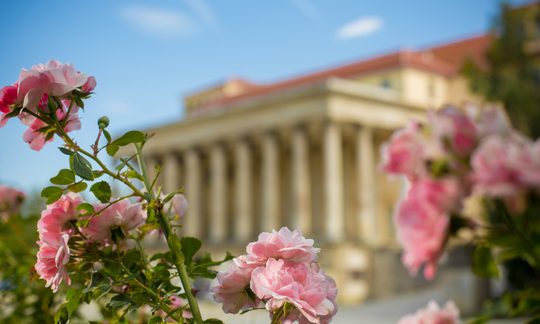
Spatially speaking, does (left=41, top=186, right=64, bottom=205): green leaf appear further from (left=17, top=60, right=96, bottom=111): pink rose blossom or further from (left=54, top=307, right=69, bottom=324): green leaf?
(left=54, top=307, right=69, bottom=324): green leaf

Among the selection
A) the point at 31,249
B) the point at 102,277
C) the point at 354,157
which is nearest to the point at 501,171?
the point at 102,277

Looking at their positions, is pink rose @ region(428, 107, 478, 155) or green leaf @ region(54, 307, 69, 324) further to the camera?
green leaf @ region(54, 307, 69, 324)

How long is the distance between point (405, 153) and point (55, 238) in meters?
1.38

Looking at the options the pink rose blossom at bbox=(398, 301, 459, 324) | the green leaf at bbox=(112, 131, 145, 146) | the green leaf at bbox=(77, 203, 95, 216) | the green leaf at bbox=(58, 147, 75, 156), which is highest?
the green leaf at bbox=(112, 131, 145, 146)

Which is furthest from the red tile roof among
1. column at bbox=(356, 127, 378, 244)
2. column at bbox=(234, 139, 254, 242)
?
column at bbox=(234, 139, 254, 242)

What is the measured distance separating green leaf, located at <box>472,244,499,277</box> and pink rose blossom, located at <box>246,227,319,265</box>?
55cm

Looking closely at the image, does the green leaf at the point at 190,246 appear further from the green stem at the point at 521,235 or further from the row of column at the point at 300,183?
the row of column at the point at 300,183

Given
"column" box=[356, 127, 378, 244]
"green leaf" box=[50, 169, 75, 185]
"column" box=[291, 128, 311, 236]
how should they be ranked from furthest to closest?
"column" box=[291, 128, 311, 236], "column" box=[356, 127, 378, 244], "green leaf" box=[50, 169, 75, 185]

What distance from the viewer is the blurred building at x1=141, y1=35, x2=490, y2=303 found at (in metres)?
45.0

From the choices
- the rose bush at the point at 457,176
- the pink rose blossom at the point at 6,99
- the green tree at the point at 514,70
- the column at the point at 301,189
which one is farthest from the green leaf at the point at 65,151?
the column at the point at 301,189

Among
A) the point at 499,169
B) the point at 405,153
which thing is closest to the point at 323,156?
the point at 405,153

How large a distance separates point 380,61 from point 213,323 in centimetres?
5770

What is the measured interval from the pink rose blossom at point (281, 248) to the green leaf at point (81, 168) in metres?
0.64

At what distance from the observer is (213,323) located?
102 inches
